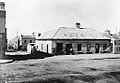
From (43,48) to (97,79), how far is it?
30.1 metres

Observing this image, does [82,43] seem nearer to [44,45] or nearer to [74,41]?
[74,41]

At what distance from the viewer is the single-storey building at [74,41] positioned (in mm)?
37219

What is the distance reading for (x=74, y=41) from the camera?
1510 inches

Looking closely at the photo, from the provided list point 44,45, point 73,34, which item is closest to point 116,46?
point 73,34

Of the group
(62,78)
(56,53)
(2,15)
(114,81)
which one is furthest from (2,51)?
(114,81)

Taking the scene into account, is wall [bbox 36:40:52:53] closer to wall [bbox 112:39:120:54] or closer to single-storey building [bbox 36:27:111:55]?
single-storey building [bbox 36:27:111:55]

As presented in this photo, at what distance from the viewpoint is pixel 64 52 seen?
1448 inches

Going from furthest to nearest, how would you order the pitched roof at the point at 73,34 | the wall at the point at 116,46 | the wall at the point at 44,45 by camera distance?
the wall at the point at 116,46, the pitched roof at the point at 73,34, the wall at the point at 44,45

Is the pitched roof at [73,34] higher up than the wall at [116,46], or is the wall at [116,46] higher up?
the pitched roof at [73,34]

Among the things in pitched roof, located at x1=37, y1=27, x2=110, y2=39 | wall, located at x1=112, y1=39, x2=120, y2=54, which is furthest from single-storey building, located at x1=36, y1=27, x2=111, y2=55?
wall, located at x1=112, y1=39, x2=120, y2=54

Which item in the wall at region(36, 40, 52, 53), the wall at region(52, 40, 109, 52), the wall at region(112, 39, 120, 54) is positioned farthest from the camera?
the wall at region(112, 39, 120, 54)

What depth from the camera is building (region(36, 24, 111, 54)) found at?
37219mm

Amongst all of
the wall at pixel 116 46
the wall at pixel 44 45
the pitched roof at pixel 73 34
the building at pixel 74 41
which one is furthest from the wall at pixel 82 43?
the wall at pixel 116 46

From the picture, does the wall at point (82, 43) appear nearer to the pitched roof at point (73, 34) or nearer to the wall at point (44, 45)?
the pitched roof at point (73, 34)
